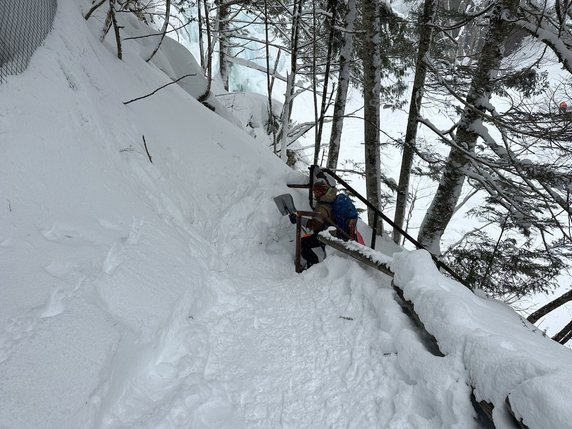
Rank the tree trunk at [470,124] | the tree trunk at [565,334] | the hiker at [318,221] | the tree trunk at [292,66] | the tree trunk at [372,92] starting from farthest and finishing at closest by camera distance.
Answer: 1. the tree trunk at [292,66]
2. the tree trunk at [372,92]
3. the tree trunk at [565,334]
4. the hiker at [318,221]
5. the tree trunk at [470,124]

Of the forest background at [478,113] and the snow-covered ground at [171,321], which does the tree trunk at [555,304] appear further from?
the snow-covered ground at [171,321]

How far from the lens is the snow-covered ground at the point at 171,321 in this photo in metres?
1.88

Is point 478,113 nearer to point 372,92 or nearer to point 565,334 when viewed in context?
point 372,92

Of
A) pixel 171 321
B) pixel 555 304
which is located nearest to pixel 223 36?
pixel 171 321

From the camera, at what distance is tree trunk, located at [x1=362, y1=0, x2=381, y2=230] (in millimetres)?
7047

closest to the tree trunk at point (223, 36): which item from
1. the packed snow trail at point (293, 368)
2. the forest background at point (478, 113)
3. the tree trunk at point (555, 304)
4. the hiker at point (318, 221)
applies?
the forest background at point (478, 113)

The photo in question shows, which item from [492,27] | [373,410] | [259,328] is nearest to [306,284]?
[259,328]

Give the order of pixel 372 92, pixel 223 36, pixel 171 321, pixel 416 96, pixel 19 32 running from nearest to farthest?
pixel 171 321 → pixel 19 32 → pixel 372 92 → pixel 416 96 → pixel 223 36

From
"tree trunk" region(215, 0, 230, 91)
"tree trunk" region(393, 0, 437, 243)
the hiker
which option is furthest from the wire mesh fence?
"tree trunk" region(215, 0, 230, 91)

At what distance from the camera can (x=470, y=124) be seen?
5.65 meters

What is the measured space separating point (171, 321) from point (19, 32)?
3.05 metres

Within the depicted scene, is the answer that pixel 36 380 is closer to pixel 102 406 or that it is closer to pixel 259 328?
pixel 102 406

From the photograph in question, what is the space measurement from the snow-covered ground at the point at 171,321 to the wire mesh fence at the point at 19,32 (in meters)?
0.13

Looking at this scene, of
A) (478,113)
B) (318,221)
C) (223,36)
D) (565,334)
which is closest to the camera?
(478,113)
